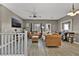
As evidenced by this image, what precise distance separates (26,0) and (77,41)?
7120 mm

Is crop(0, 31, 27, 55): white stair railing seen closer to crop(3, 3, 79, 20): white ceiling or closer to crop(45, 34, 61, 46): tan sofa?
crop(45, 34, 61, 46): tan sofa

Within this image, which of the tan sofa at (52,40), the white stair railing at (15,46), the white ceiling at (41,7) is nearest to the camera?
the white stair railing at (15,46)

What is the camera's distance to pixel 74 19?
33.6 feet

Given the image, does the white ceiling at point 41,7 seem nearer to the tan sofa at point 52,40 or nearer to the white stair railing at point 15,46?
the tan sofa at point 52,40

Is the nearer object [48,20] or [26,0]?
[26,0]

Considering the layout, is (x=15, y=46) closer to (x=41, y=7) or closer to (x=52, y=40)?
(x=52, y=40)

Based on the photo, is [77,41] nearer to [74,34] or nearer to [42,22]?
[74,34]

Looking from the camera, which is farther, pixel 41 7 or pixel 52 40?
pixel 41 7

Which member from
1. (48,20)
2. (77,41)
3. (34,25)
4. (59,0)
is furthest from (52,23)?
(59,0)

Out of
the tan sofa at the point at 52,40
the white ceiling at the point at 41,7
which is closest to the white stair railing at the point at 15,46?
the tan sofa at the point at 52,40

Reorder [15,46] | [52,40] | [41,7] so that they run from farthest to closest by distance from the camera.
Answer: [41,7], [52,40], [15,46]

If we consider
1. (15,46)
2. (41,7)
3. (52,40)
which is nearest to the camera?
(15,46)

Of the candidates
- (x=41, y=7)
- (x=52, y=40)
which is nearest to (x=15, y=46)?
(x=52, y=40)

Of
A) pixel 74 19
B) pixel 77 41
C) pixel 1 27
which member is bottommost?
pixel 77 41
